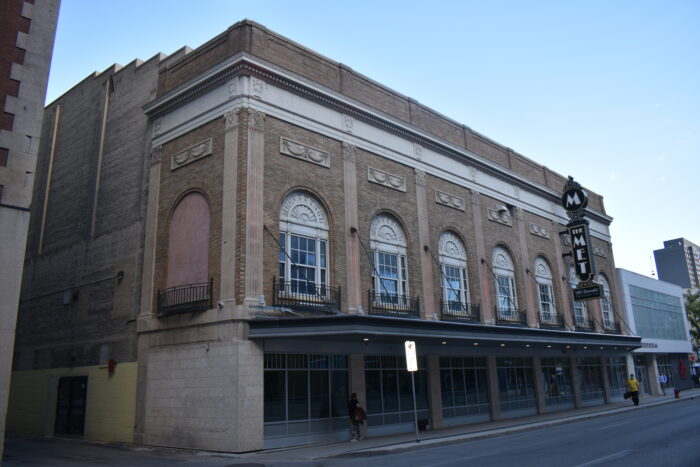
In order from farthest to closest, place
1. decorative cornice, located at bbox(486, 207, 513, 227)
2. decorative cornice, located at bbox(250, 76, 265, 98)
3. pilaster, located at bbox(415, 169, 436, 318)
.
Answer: decorative cornice, located at bbox(486, 207, 513, 227) → pilaster, located at bbox(415, 169, 436, 318) → decorative cornice, located at bbox(250, 76, 265, 98)

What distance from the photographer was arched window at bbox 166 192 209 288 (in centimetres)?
1939

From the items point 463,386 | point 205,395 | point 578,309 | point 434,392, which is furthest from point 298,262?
point 578,309

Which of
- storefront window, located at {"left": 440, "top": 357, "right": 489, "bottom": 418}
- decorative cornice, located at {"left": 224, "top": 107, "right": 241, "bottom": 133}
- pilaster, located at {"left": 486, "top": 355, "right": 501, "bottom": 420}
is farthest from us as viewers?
pilaster, located at {"left": 486, "top": 355, "right": 501, "bottom": 420}

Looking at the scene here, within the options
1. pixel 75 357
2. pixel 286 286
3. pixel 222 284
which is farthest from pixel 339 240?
pixel 75 357

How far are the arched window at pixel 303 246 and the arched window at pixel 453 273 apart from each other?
23.6 feet

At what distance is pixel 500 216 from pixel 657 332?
2238 centimetres

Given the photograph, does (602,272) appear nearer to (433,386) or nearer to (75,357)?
(433,386)

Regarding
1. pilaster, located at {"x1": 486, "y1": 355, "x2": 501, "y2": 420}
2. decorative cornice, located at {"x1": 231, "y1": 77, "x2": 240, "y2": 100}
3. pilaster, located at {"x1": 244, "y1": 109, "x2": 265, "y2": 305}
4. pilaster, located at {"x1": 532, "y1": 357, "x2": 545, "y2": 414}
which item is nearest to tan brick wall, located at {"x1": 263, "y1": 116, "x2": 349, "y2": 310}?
pilaster, located at {"x1": 244, "y1": 109, "x2": 265, "y2": 305}

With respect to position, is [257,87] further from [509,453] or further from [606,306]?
[606,306]

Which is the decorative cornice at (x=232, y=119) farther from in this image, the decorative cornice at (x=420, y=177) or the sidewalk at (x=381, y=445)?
the sidewalk at (x=381, y=445)

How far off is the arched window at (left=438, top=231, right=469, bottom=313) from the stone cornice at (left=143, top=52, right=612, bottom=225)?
432 centimetres

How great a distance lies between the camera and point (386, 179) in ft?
78.6

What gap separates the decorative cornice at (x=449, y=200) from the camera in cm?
2660

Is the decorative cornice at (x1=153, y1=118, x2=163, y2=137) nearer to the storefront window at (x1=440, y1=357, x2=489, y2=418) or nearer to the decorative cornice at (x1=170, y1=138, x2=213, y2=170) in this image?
the decorative cornice at (x1=170, y1=138, x2=213, y2=170)
